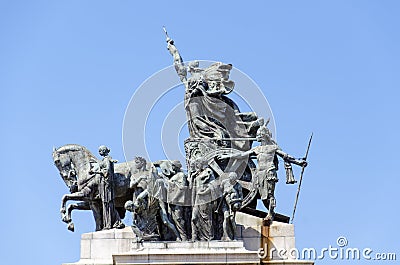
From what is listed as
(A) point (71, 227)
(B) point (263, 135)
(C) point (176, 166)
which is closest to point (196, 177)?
(C) point (176, 166)

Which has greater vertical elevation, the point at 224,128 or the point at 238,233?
the point at 224,128

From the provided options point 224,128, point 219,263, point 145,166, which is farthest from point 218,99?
point 219,263

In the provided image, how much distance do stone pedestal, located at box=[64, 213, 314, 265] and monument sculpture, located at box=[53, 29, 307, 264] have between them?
274 mm

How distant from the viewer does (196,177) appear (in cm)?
3938

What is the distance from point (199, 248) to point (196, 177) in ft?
7.46

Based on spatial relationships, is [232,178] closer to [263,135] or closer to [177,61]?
[263,135]

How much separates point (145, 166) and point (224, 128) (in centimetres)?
333

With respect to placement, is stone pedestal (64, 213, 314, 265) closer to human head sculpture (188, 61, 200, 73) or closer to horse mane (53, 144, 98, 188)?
horse mane (53, 144, 98, 188)

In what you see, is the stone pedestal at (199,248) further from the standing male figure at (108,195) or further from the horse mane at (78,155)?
the horse mane at (78,155)

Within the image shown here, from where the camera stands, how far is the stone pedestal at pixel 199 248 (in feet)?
126

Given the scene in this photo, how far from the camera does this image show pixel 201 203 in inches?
1526

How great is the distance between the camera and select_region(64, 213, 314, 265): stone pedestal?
126 ft

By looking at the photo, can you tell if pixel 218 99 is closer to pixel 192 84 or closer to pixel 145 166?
pixel 192 84

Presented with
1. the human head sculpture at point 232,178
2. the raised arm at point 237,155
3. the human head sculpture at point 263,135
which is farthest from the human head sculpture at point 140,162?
the human head sculpture at point 263,135
